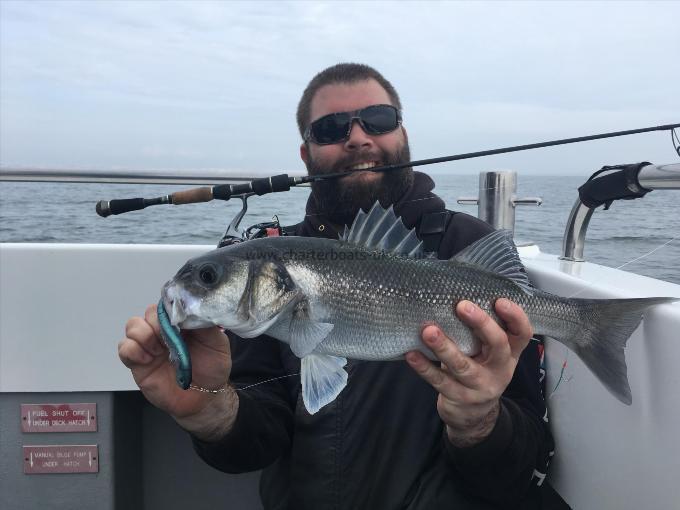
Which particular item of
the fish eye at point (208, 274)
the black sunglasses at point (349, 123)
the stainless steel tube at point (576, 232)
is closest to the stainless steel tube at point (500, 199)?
the stainless steel tube at point (576, 232)

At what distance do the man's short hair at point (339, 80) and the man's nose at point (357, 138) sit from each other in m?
0.31

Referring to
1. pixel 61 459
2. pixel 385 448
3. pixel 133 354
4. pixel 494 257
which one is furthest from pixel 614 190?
pixel 61 459

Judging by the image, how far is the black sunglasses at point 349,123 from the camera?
2.64m

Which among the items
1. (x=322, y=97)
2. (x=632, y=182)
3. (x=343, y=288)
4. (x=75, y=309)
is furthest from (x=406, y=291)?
(x=75, y=309)


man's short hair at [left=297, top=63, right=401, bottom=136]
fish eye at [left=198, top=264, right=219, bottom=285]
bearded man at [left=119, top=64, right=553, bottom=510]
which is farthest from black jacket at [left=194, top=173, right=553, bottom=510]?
man's short hair at [left=297, top=63, right=401, bottom=136]

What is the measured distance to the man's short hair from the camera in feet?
9.34

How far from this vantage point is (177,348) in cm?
149

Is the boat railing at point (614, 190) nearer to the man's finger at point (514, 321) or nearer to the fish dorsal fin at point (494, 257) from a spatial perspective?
the fish dorsal fin at point (494, 257)

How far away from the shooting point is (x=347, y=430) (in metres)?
2.09

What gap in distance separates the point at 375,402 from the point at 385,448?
18 cm

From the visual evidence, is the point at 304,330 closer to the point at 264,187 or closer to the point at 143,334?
the point at 143,334

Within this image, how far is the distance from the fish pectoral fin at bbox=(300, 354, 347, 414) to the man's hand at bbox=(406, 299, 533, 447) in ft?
0.77

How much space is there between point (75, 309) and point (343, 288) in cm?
174

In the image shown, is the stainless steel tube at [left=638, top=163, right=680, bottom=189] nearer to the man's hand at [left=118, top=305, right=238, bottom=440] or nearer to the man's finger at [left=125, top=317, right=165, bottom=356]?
the man's hand at [left=118, top=305, right=238, bottom=440]
